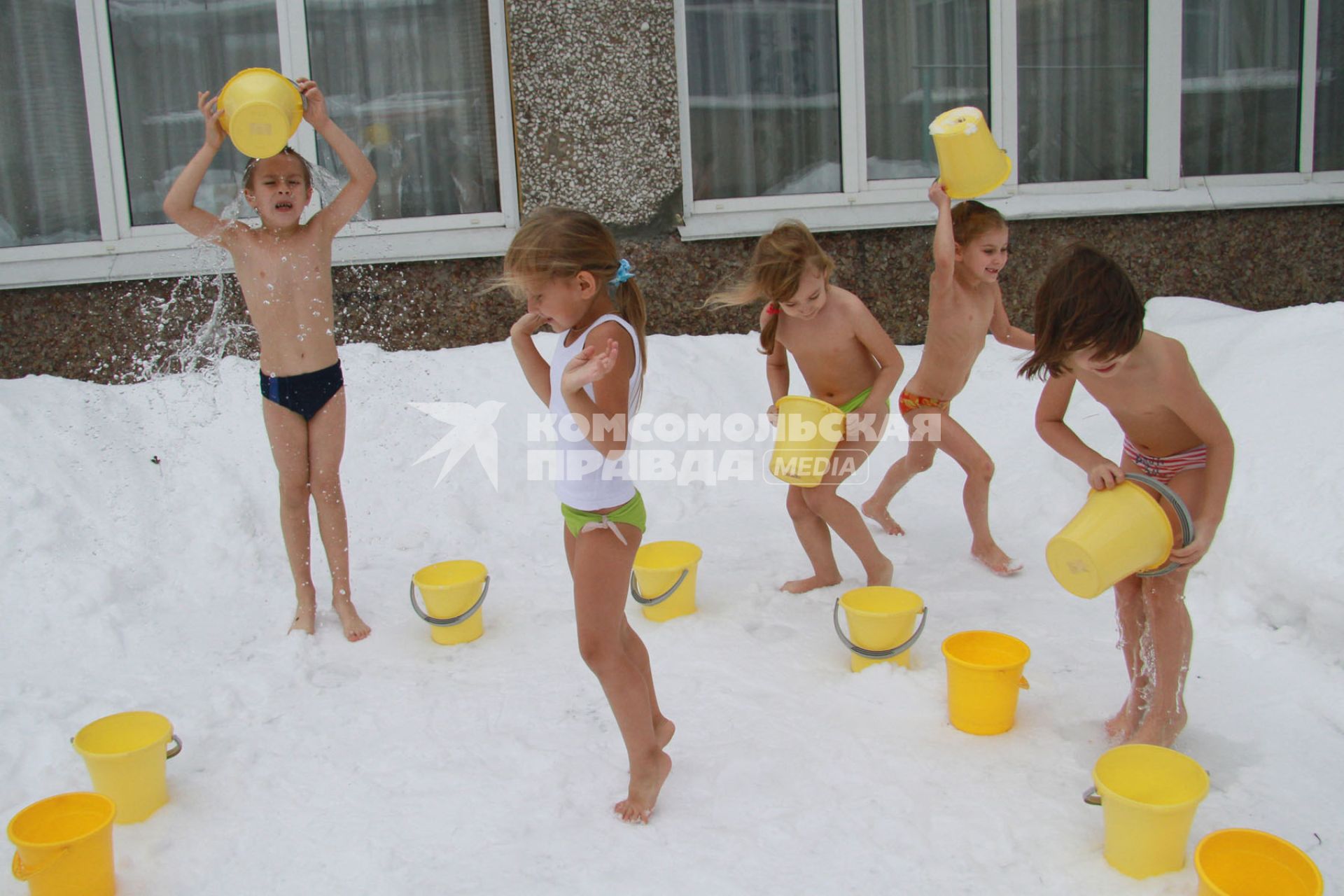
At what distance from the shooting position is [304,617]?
12.0ft

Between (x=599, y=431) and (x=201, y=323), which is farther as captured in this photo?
(x=201, y=323)

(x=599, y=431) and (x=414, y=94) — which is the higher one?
(x=414, y=94)

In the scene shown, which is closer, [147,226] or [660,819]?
[660,819]

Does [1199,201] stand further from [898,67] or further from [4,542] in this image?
[4,542]

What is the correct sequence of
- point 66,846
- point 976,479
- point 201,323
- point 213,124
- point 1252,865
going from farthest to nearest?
point 201,323
point 976,479
point 213,124
point 66,846
point 1252,865

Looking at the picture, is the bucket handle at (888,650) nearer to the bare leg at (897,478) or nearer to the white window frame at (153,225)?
the bare leg at (897,478)

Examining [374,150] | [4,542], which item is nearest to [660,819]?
[4,542]

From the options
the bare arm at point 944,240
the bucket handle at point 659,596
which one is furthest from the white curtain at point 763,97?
the bucket handle at point 659,596

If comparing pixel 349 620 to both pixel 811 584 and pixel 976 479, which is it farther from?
pixel 976 479

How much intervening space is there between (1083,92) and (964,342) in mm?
3462

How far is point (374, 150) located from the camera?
19.8 ft

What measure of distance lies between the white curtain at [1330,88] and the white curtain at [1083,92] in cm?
123

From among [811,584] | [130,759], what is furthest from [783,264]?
[130,759]

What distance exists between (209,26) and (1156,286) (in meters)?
5.61
